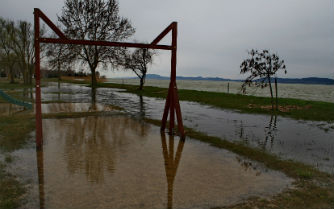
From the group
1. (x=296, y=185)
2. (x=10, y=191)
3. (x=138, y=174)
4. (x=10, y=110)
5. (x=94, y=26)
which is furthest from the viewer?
(x=94, y=26)

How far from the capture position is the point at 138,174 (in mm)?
4492

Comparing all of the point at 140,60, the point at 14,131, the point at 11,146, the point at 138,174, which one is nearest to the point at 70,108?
the point at 14,131

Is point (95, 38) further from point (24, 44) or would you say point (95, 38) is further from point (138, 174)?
point (138, 174)

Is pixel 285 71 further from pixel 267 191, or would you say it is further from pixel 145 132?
pixel 267 191

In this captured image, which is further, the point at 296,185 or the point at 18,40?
the point at 18,40

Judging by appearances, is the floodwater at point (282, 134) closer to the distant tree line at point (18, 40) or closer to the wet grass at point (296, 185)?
the wet grass at point (296, 185)

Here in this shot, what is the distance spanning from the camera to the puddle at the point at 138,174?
355 centimetres

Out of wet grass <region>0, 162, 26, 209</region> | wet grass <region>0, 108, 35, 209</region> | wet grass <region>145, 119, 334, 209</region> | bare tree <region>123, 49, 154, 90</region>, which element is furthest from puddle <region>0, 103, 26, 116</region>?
bare tree <region>123, 49, 154, 90</region>

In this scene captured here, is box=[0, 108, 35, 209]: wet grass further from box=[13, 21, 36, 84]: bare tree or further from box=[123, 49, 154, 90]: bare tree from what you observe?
box=[13, 21, 36, 84]: bare tree

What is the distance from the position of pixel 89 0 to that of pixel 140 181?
1089 inches

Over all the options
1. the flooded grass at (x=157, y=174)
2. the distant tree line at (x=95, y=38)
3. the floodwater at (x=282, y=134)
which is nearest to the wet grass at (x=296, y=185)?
the flooded grass at (x=157, y=174)

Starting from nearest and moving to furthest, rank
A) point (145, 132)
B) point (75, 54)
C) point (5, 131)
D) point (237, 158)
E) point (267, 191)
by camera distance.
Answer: point (267, 191) < point (237, 158) < point (5, 131) < point (145, 132) < point (75, 54)

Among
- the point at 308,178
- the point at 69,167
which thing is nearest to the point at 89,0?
the point at 69,167

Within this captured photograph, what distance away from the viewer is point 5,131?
7500 millimetres
